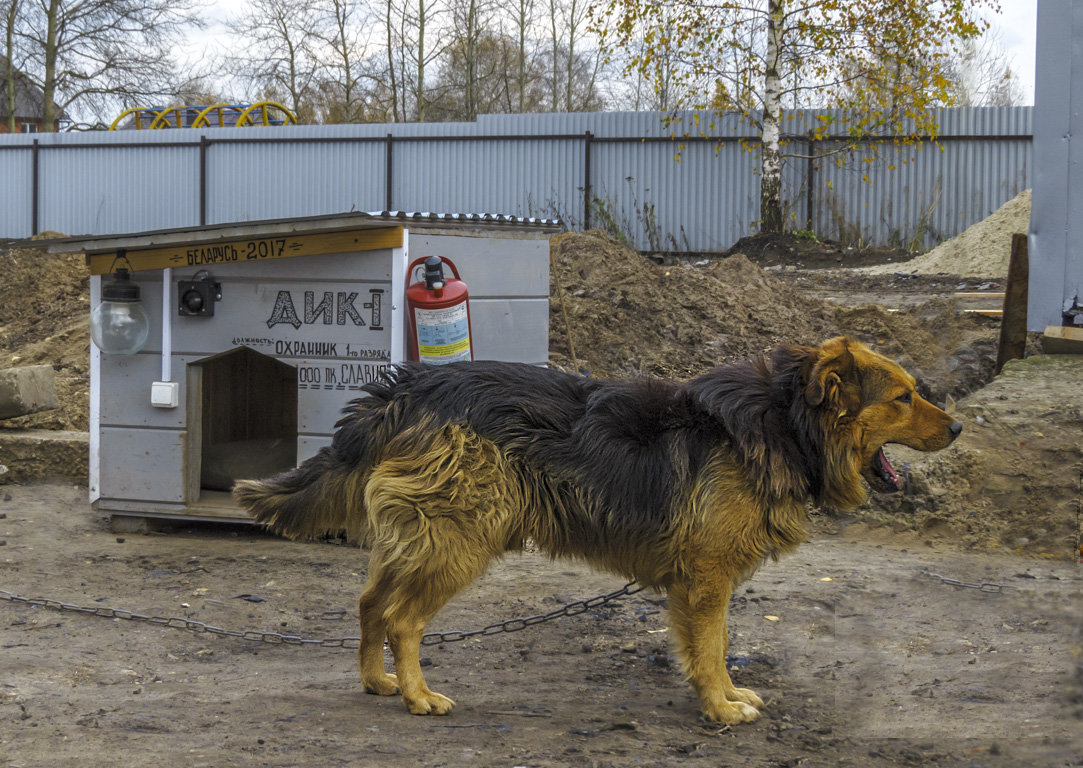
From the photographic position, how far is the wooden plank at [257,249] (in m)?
6.84

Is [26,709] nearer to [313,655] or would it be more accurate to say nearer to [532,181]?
[313,655]

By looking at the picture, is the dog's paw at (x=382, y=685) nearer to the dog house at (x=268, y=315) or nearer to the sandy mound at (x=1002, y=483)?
the dog house at (x=268, y=315)

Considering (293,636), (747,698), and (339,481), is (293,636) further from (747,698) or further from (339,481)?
(747,698)

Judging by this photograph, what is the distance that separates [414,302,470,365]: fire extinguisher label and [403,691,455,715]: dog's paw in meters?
2.90

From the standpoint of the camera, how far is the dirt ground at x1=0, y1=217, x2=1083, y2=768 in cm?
378

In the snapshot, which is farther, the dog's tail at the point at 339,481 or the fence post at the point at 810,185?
the fence post at the point at 810,185

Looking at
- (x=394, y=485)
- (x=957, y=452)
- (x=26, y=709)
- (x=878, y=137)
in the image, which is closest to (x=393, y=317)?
(x=394, y=485)

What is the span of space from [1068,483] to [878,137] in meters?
14.7

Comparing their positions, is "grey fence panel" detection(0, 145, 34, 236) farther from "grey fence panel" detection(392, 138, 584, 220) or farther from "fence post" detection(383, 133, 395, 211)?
"grey fence panel" detection(392, 138, 584, 220)

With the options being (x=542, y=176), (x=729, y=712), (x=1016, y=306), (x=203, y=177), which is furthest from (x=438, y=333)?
(x=203, y=177)

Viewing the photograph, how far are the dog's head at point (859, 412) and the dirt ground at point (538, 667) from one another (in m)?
0.87

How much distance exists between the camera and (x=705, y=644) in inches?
163

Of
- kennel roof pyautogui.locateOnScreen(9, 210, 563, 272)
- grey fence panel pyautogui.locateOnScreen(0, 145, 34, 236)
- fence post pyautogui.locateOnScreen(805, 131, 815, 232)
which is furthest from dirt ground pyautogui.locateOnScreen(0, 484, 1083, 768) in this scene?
grey fence panel pyautogui.locateOnScreen(0, 145, 34, 236)

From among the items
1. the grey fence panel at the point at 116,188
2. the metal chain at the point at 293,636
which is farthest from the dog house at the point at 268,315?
the grey fence panel at the point at 116,188
